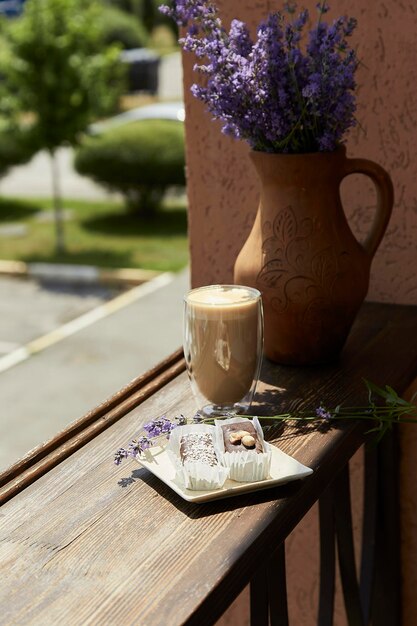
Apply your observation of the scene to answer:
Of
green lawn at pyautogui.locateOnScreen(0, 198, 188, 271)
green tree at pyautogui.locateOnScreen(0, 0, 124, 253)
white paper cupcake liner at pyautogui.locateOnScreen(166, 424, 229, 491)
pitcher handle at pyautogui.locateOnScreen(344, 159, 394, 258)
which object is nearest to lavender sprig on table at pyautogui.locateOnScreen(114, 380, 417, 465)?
white paper cupcake liner at pyautogui.locateOnScreen(166, 424, 229, 491)

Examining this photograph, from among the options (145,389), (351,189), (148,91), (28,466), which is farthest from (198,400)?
(148,91)

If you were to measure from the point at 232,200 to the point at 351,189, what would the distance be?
26 cm

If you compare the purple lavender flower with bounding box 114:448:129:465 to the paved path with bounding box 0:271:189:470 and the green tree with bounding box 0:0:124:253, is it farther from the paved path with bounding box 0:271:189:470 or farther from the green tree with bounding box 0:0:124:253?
the green tree with bounding box 0:0:124:253

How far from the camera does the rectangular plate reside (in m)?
1.13

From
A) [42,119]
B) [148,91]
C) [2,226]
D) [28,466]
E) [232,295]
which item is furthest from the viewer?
[148,91]

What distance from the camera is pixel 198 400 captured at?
4.65 feet

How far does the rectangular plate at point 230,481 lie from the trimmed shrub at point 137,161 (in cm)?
844

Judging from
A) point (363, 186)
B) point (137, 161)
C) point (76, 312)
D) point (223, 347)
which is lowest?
point (76, 312)

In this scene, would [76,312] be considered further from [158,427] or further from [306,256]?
[158,427]

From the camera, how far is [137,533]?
3.56 feet

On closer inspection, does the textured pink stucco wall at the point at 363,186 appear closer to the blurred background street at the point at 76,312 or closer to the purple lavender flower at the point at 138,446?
the purple lavender flower at the point at 138,446

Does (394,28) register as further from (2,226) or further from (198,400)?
(2,226)

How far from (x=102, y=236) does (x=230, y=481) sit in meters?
8.33

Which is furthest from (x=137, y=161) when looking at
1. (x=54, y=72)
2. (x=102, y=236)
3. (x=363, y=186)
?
(x=363, y=186)
